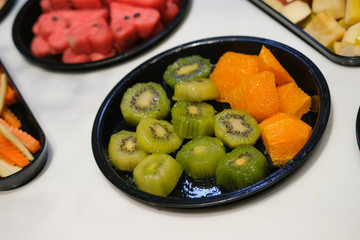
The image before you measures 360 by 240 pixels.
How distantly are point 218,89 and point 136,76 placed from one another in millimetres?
417

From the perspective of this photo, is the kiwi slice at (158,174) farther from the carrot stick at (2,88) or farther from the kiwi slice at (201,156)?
the carrot stick at (2,88)

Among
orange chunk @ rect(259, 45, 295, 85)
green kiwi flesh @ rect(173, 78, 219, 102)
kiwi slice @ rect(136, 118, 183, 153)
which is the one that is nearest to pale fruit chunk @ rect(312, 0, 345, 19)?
orange chunk @ rect(259, 45, 295, 85)

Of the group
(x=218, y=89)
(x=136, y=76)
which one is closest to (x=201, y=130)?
(x=218, y=89)

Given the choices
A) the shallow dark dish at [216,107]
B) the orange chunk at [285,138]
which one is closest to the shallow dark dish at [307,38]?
the shallow dark dish at [216,107]

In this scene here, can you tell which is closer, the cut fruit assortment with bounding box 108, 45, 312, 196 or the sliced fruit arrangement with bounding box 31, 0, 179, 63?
the cut fruit assortment with bounding box 108, 45, 312, 196

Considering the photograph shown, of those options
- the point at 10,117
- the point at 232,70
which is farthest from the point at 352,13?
the point at 10,117

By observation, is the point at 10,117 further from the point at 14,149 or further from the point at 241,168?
the point at 241,168

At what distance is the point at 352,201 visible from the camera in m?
1.30

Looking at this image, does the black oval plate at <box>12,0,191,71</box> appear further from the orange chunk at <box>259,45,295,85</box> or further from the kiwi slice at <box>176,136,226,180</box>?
the kiwi slice at <box>176,136,226,180</box>

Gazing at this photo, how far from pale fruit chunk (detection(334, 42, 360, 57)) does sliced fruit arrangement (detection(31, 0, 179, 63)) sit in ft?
3.14

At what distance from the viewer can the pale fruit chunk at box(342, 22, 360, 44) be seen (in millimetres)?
Result: 1710

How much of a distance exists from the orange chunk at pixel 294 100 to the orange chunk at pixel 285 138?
0.33 ft

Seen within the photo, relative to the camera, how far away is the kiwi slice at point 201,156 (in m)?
1.46

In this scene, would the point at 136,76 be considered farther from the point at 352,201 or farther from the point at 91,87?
the point at 352,201
